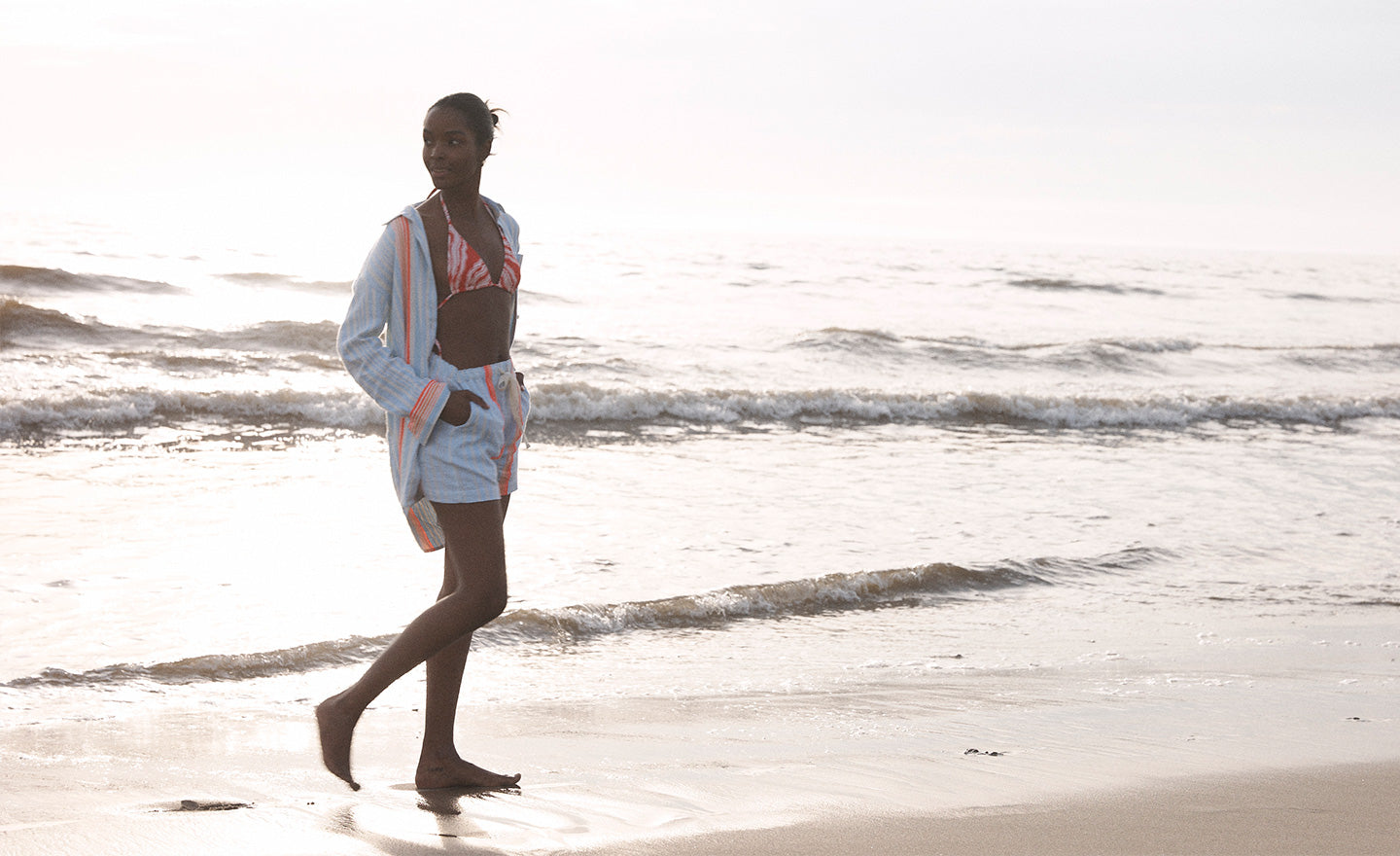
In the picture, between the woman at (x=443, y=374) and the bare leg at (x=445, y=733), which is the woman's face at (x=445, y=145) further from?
the bare leg at (x=445, y=733)

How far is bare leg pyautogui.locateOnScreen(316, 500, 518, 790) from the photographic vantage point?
9.80 ft

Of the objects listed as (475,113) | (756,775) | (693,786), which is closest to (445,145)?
(475,113)

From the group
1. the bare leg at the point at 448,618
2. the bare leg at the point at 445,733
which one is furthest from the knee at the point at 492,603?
the bare leg at the point at 445,733

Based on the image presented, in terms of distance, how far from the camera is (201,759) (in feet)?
11.6

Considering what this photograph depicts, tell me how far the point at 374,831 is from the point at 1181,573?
5093 mm

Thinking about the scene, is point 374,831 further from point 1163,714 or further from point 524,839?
point 1163,714

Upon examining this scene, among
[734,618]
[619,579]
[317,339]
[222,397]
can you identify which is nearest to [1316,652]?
[734,618]

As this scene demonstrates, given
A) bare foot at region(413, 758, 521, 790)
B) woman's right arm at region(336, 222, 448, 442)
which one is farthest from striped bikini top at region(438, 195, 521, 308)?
bare foot at region(413, 758, 521, 790)

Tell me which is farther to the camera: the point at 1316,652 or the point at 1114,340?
the point at 1114,340

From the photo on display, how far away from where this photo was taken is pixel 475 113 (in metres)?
3.02

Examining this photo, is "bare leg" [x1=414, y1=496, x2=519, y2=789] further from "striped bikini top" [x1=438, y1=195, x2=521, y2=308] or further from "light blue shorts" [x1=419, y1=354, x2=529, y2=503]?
"striped bikini top" [x1=438, y1=195, x2=521, y2=308]

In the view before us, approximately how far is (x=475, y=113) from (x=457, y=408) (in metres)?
0.72

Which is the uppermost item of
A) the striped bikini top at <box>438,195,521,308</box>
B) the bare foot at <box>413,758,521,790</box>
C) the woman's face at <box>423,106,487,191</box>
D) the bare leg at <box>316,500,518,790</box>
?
the woman's face at <box>423,106,487,191</box>

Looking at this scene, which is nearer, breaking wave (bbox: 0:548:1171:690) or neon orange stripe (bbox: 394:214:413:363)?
neon orange stripe (bbox: 394:214:413:363)
